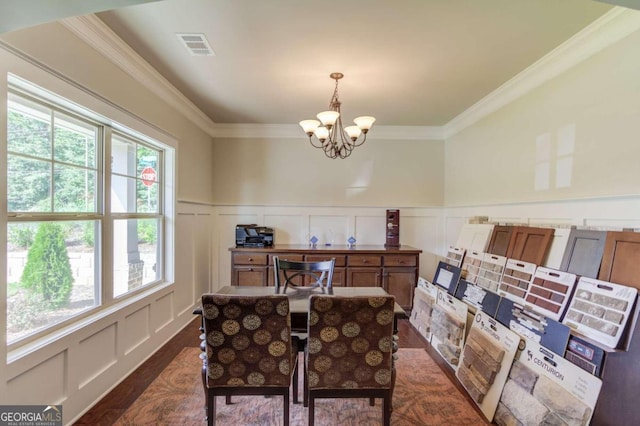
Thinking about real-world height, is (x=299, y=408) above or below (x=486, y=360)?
below

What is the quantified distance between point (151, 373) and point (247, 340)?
1531 millimetres

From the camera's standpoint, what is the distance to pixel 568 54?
2322 millimetres

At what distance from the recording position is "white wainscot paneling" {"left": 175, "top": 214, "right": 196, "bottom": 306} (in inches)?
139

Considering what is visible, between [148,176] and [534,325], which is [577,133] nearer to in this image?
[534,325]

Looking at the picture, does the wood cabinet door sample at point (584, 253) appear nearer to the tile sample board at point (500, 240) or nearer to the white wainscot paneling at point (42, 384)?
the tile sample board at point (500, 240)

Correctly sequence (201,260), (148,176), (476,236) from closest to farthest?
(148,176)
(476,236)
(201,260)

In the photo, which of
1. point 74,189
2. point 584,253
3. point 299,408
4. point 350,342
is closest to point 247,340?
point 350,342

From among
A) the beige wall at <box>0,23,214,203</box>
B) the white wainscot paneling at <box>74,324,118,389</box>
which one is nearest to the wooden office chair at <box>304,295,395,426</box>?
the white wainscot paneling at <box>74,324,118,389</box>

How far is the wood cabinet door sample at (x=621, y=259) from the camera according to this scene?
67.9 inches

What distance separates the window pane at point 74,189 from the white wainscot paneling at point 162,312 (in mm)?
1220

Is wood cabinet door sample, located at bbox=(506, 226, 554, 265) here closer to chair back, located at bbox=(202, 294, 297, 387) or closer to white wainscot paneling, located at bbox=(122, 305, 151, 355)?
chair back, located at bbox=(202, 294, 297, 387)

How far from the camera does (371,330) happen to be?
5.73 feet

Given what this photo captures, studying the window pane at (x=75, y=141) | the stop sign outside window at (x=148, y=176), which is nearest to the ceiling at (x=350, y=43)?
the window pane at (x=75, y=141)

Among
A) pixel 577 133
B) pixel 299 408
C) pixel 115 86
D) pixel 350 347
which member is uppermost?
pixel 115 86
